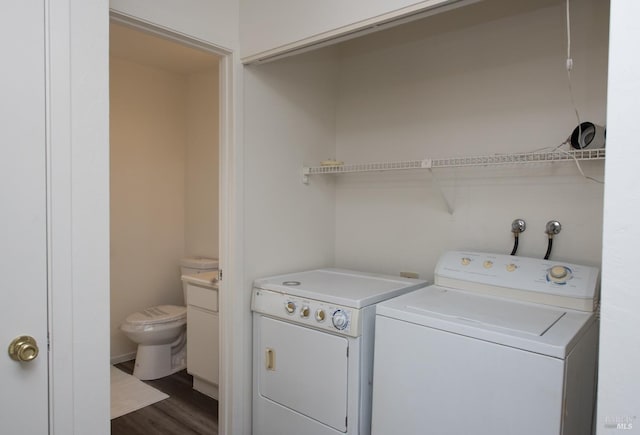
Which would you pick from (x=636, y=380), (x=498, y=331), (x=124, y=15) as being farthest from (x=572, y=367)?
(x=124, y=15)

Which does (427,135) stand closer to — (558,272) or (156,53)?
(558,272)

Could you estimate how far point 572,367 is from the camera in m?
1.27

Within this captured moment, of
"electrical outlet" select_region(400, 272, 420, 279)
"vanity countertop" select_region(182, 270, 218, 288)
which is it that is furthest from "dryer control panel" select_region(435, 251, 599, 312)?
"vanity countertop" select_region(182, 270, 218, 288)

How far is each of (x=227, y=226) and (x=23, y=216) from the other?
3.53 feet

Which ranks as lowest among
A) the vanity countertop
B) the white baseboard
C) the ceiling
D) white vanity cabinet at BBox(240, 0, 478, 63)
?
the white baseboard

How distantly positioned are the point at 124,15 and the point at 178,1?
0.94 feet

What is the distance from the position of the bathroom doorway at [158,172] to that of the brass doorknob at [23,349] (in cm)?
236

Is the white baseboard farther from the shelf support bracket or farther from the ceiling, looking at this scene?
the shelf support bracket

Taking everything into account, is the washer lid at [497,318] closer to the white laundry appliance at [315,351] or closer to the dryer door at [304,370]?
the white laundry appliance at [315,351]

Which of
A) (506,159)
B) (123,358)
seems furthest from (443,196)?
(123,358)

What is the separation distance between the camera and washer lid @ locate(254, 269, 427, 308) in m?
1.78

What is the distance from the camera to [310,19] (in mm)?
1793

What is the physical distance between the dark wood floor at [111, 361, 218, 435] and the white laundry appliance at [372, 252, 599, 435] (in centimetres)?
135

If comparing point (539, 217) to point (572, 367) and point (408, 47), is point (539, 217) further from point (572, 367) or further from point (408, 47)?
point (408, 47)
